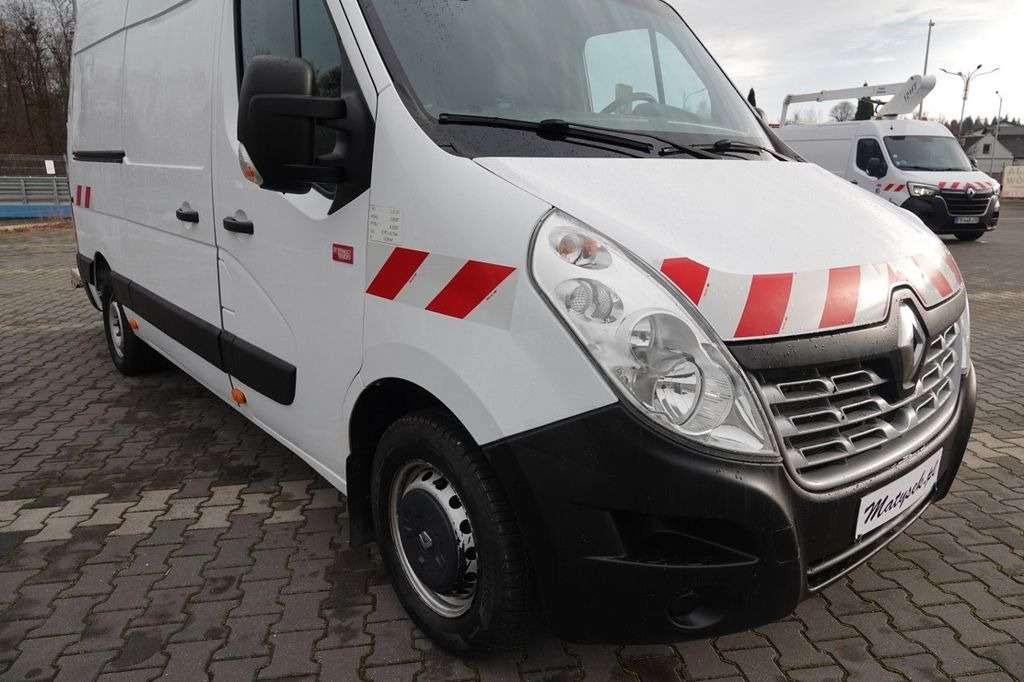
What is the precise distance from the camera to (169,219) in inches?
144

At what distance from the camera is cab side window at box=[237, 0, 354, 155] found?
2.39m

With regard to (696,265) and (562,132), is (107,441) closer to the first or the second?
(562,132)

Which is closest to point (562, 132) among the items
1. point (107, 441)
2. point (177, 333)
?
point (177, 333)

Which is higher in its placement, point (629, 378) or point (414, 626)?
point (629, 378)

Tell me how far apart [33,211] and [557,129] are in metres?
27.8

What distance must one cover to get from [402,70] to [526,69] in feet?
1.42

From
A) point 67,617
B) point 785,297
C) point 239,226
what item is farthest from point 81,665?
point 785,297

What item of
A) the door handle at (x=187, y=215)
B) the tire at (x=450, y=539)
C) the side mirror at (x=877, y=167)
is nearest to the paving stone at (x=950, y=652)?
the tire at (x=450, y=539)

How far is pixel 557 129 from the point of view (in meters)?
2.29

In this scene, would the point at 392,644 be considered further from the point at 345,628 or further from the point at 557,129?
the point at 557,129

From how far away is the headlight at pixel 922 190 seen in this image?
14008 mm

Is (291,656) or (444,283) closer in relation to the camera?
(444,283)

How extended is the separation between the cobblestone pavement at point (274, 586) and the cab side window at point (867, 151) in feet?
37.5

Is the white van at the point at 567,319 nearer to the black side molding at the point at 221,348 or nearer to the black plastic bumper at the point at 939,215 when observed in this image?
the black side molding at the point at 221,348
